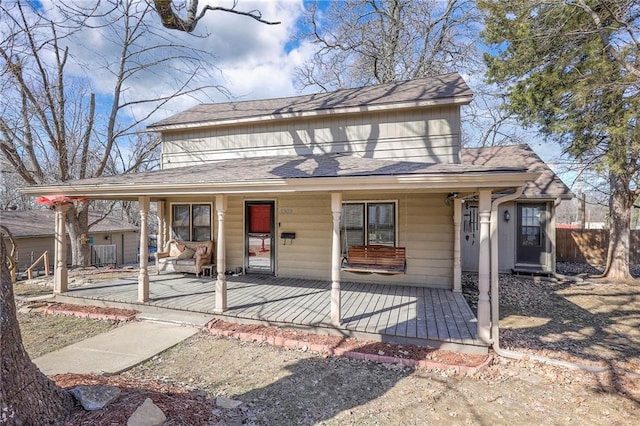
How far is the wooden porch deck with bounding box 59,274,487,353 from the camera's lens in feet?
15.3

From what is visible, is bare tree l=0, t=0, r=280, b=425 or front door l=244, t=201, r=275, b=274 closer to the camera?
front door l=244, t=201, r=275, b=274

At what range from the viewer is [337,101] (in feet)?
27.2

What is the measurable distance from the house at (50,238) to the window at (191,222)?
38.3 ft

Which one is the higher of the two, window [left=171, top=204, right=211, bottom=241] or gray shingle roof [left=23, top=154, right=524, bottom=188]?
gray shingle roof [left=23, top=154, right=524, bottom=188]

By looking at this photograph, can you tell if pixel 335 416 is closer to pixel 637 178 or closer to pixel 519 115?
pixel 519 115

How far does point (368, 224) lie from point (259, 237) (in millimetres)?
2943

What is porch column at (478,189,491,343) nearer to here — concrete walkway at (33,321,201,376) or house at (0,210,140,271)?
concrete walkway at (33,321,201,376)

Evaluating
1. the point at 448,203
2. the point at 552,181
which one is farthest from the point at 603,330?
the point at 552,181

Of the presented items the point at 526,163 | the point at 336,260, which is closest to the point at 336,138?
the point at 336,260

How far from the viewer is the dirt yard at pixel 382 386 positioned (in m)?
3.08

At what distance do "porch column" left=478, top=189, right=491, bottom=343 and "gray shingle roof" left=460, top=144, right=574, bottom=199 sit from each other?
6.08 m

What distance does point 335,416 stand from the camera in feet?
10.2

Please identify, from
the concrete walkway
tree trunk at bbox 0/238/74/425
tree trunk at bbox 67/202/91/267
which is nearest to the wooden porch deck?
the concrete walkway

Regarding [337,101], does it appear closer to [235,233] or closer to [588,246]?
[235,233]
